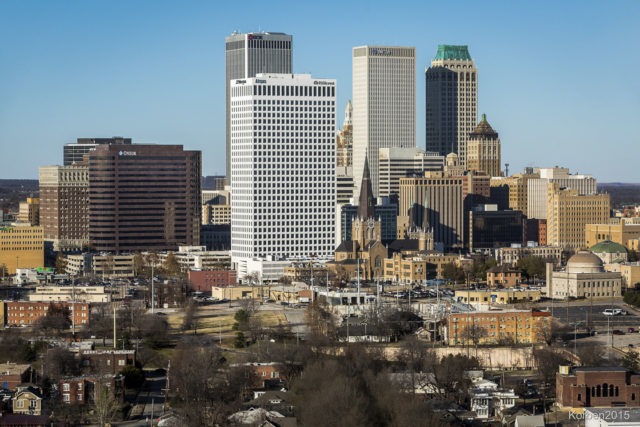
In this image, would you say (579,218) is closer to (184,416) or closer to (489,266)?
(489,266)

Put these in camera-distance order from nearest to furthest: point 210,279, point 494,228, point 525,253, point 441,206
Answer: point 210,279, point 525,253, point 441,206, point 494,228

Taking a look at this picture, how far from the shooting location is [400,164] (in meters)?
189

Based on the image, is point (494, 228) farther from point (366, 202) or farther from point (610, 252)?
point (610, 252)

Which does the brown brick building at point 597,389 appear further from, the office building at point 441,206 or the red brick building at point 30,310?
Result: the office building at point 441,206

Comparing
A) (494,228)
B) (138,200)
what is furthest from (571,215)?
(138,200)

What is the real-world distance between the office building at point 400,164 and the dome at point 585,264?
208ft

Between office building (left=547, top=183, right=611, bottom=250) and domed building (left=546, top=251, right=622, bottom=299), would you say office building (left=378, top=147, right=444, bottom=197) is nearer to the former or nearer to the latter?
office building (left=547, top=183, right=611, bottom=250)

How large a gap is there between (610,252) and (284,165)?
27.5 metres

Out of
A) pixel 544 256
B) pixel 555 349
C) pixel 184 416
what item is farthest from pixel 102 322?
pixel 544 256

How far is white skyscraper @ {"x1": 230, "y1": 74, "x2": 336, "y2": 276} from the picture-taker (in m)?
144

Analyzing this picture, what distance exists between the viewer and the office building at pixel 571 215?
540ft

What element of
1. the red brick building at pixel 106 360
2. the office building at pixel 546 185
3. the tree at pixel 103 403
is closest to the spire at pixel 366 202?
the office building at pixel 546 185

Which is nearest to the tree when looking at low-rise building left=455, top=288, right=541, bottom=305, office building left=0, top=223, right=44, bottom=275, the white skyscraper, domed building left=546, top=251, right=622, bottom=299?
low-rise building left=455, top=288, right=541, bottom=305

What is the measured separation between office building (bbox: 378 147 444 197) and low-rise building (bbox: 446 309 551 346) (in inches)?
3578
